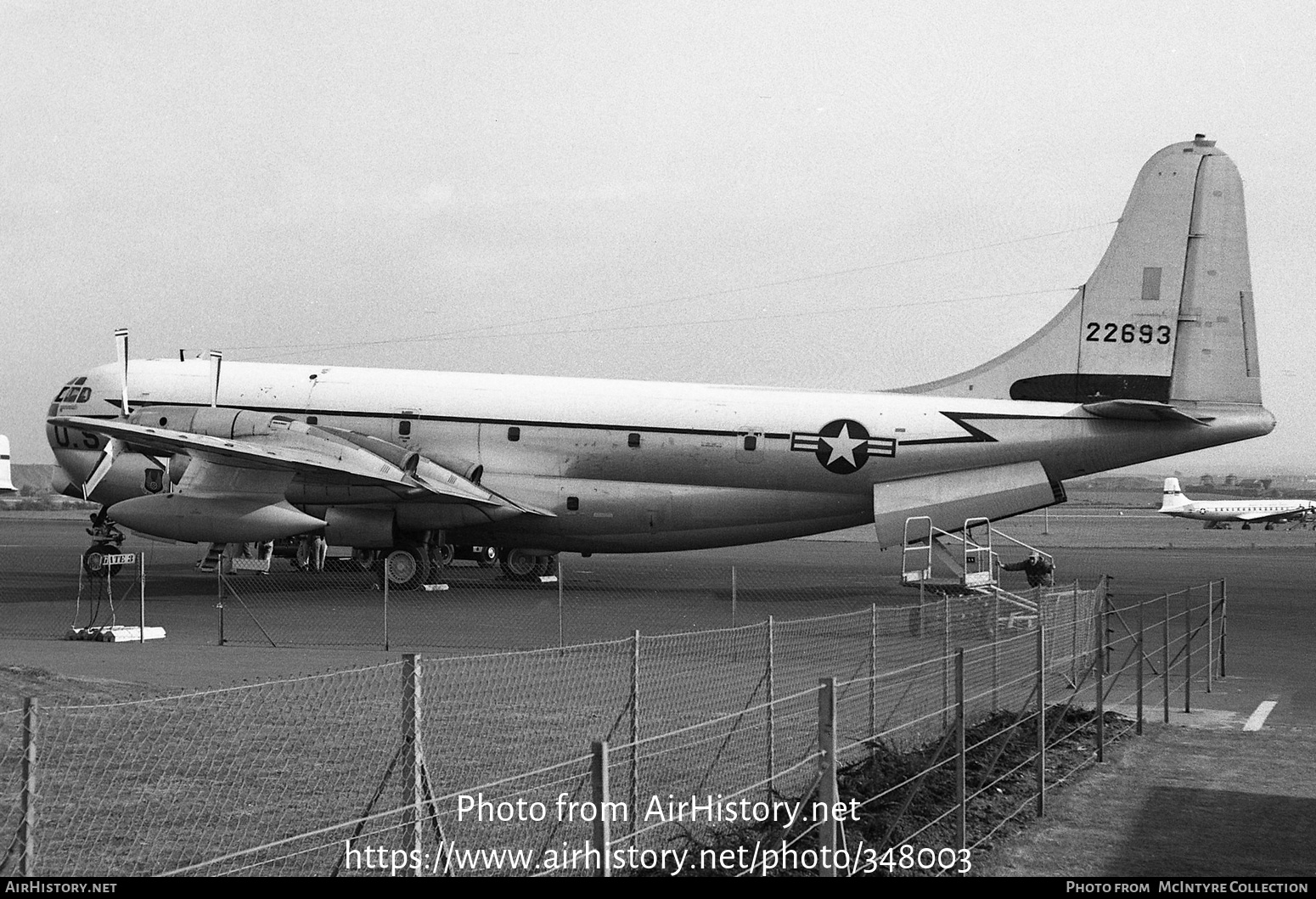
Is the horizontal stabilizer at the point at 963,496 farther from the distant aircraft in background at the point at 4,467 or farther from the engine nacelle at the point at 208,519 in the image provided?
the distant aircraft in background at the point at 4,467

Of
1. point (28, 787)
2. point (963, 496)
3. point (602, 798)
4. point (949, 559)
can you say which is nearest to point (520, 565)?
point (949, 559)

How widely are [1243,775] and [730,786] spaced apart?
5255 mm

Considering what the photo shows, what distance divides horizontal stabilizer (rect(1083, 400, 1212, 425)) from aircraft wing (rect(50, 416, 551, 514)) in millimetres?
12836

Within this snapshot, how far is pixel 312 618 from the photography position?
25.3 meters

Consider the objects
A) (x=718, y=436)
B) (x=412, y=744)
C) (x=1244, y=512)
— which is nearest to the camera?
(x=412, y=744)

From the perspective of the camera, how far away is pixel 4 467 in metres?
77.6

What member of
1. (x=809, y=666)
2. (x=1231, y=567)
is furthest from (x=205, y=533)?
(x=1231, y=567)

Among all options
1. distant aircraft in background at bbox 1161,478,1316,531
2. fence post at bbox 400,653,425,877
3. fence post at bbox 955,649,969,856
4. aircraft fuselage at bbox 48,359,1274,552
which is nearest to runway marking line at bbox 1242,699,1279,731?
fence post at bbox 955,649,969,856

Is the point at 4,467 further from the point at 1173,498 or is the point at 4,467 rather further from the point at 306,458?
the point at 1173,498

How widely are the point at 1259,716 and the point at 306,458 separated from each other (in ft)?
67.9

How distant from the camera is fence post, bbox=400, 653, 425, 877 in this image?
Answer: 7.31 meters

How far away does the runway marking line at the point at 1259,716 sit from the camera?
49.6ft

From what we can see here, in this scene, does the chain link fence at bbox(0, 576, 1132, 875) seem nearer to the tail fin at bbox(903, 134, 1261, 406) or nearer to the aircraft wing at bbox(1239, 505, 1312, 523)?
the tail fin at bbox(903, 134, 1261, 406)

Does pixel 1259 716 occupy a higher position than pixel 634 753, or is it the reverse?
pixel 634 753
